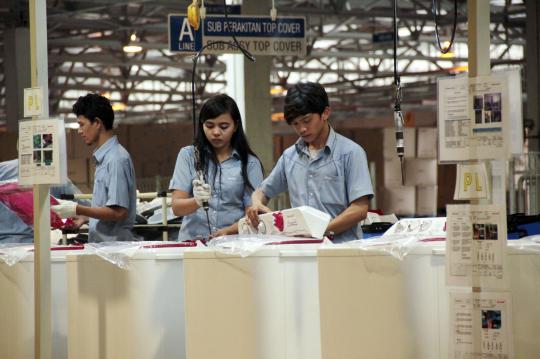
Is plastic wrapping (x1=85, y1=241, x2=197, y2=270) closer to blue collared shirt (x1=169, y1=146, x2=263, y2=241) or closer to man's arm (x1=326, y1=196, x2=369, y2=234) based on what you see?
blue collared shirt (x1=169, y1=146, x2=263, y2=241)

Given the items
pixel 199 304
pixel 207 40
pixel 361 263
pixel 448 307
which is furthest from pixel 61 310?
pixel 207 40

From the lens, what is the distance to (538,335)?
136 inches

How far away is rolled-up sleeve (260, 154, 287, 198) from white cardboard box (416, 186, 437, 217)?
10.3 metres

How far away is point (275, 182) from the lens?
15.1 ft

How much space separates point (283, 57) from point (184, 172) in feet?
63.2

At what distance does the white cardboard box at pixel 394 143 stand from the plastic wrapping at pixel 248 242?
1052 cm

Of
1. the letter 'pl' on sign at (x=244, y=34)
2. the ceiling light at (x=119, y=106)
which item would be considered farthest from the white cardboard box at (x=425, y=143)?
the ceiling light at (x=119, y=106)

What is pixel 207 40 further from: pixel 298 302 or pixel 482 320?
pixel 482 320

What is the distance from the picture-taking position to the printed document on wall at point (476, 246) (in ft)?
10.3

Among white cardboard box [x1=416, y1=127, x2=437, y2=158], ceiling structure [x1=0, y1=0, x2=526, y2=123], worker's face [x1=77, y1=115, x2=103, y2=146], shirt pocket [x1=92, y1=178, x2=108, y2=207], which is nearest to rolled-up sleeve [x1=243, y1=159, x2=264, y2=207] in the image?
shirt pocket [x1=92, y1=178, x2=108, y2=207]

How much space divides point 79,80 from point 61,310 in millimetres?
22577

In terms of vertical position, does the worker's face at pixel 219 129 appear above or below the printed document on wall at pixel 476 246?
above

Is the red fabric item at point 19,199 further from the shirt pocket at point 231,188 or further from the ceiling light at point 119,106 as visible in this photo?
the ceiling light at point 119,106

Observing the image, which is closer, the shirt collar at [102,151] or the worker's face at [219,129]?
the worker's face at [219,129]
